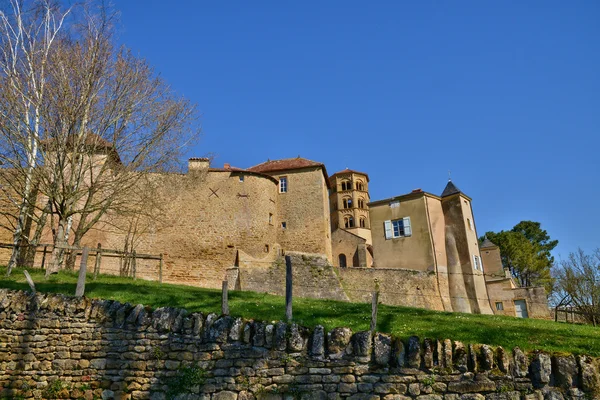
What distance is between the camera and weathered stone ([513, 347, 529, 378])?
6910 mm

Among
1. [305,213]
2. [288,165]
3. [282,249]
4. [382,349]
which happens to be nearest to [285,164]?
[288,165]

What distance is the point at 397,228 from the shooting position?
27859 mm

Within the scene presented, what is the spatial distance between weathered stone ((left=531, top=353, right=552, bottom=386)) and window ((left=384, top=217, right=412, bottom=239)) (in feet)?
67.3

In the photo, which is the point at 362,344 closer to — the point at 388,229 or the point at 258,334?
the point at 258,334

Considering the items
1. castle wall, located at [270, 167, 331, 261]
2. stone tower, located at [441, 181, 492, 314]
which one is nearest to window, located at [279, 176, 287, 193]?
castle wall, located at [270, 167, 331, 261]

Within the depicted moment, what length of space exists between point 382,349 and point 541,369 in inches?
97.0

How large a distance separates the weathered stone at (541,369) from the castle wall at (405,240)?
19.6m

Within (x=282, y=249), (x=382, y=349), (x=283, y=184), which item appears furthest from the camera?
(x=283, y=184)

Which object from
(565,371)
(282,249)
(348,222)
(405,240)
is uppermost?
(348,222)

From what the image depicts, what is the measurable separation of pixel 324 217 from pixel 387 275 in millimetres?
8342

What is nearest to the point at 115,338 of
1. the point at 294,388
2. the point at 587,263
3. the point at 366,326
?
the point at 294,388

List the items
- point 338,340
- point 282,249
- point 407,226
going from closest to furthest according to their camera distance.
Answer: point 338,340, point 407,226, point 282,249

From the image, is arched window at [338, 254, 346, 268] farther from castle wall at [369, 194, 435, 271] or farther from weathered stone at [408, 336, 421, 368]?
weathered stone at [408, 336, 421, 368]

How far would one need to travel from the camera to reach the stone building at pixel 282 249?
→ 2538cm
